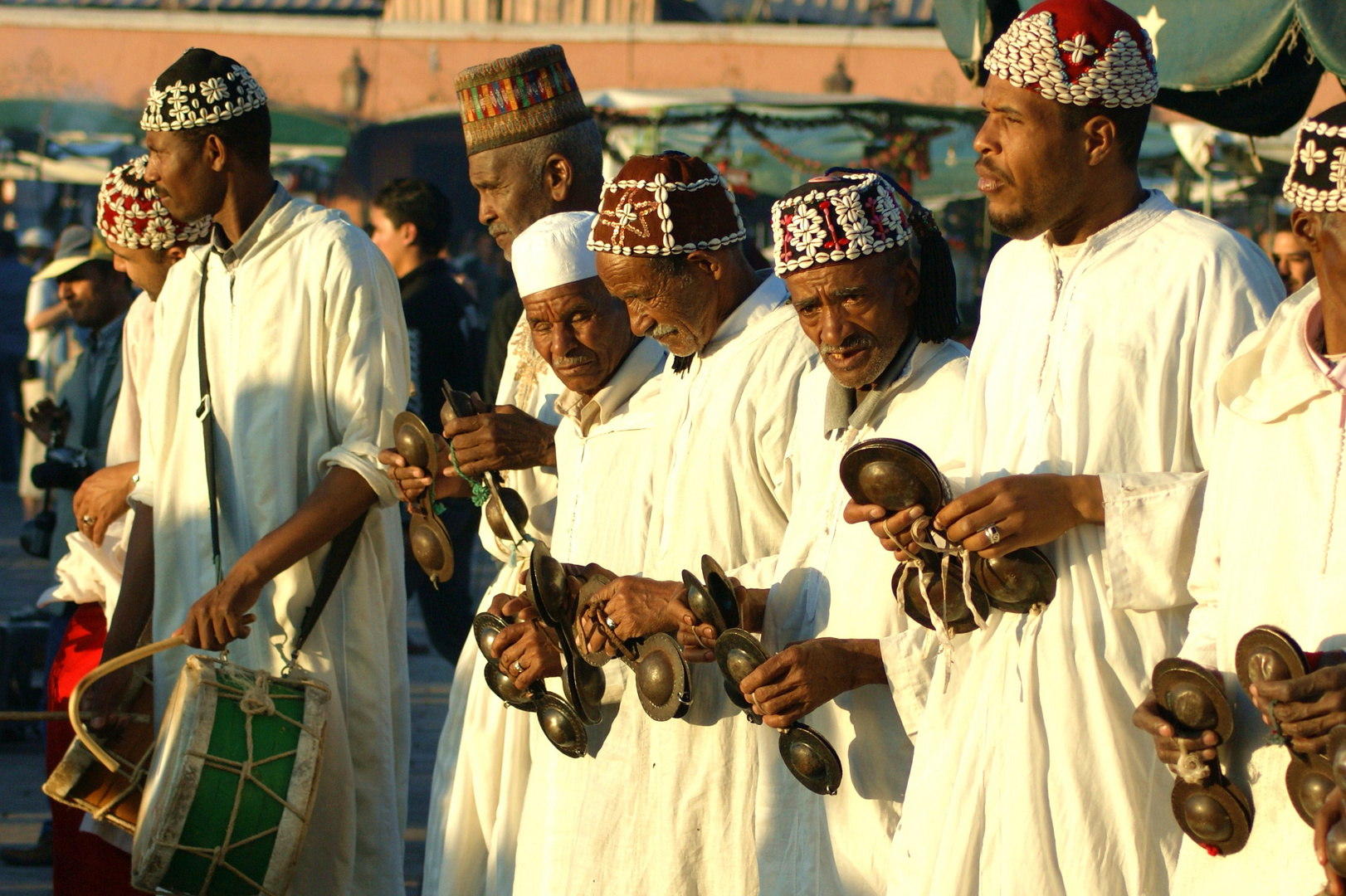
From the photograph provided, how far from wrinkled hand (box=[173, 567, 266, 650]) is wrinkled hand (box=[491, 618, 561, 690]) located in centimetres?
73

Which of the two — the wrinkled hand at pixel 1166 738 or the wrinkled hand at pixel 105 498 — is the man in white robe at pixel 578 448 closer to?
the wrinkled hand at pixel 1166 738

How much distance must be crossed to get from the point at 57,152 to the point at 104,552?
16.6 m

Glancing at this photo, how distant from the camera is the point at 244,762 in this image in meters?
4.11

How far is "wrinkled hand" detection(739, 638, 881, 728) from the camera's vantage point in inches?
119

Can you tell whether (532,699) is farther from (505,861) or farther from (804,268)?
(804,268)

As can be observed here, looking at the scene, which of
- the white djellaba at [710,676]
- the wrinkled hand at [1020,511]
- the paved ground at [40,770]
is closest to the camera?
the wrinkled hand at [1020,511]

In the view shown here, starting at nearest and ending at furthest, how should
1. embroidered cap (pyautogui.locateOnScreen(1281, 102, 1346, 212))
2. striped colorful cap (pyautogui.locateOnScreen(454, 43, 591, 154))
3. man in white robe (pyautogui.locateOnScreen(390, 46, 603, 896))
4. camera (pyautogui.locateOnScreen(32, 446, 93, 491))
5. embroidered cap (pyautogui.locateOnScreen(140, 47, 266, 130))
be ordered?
embroidered cap (pyautogui.locateOnScreen(1281, 102, 1346, 212))
man in white robe (pyautogui.locateOnScreen(390, 46, 603, 896))
embroidered cap (pyautogui.locateOnScreen(140, 47, 266, 130))
striped colorful cap (pyautogui.locateOnScreen(454, 43, 591, 154))
camera (pyautogui.locateOnScreen(32, 446, 93, 491))

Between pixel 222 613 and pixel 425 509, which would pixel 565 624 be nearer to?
pixel 425 509

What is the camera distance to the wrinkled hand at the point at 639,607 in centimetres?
335

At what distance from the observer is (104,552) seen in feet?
17.4

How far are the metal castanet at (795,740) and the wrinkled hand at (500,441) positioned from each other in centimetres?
119

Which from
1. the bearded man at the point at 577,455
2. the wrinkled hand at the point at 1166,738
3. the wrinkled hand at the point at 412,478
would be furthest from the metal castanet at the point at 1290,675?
the wrinkled hand at the point at 412,478

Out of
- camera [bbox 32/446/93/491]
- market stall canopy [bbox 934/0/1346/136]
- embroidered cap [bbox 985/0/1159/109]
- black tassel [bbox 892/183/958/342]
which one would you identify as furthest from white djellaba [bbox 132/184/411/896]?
market stall canopy [bbox 934/0/1346/136]

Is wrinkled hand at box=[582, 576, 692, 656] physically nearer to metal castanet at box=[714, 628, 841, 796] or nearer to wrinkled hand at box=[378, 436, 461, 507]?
metal castanet at box=[714, 628, 841, 796]
